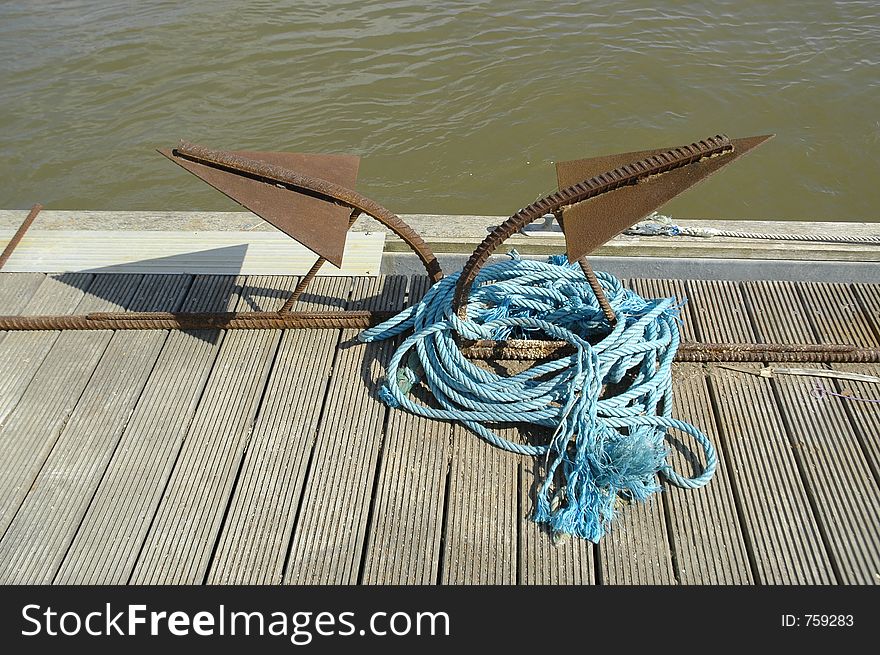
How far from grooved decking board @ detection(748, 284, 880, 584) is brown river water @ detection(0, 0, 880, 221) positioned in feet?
10.2

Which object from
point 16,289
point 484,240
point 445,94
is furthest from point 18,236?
point 445,94

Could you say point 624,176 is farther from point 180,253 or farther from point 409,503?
point 180,253

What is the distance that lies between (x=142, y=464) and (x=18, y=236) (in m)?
1.84

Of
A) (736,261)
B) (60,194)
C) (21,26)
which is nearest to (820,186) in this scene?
(736,261)

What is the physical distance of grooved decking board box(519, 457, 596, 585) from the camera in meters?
2.25

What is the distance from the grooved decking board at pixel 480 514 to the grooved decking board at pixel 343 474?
0.29 metres

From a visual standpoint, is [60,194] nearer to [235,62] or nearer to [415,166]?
[235,62]

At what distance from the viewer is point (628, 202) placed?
2371mm

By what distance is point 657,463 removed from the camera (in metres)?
2.44

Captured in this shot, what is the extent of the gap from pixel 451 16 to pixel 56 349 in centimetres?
703

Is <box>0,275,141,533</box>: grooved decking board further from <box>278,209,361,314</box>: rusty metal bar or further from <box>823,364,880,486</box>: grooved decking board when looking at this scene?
<box>823,364,880,486</box>: grooved decking board

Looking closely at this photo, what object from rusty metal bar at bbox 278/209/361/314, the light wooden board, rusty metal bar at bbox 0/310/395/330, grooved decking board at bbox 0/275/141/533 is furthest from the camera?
the light wooden board

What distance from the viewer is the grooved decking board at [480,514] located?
2.28 m

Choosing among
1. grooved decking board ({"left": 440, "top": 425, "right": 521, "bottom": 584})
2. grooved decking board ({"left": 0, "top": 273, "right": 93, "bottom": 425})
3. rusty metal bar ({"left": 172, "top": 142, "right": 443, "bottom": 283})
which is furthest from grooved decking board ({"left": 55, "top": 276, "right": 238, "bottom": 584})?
grooved decking board ({"left": 440, "top": 425, "right": 521, "bottom": 584})
